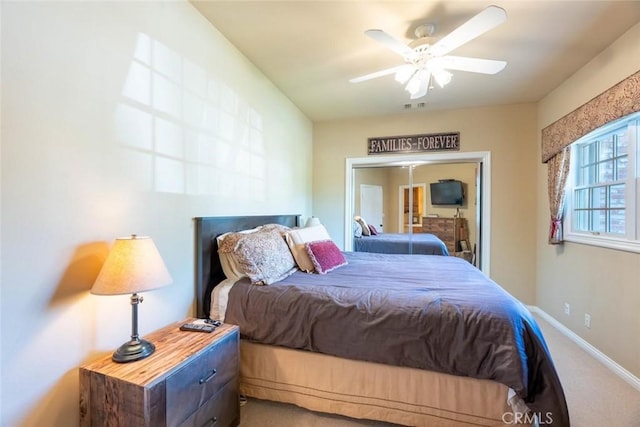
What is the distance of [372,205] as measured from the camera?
4.40 m

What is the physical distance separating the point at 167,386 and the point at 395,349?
113cm

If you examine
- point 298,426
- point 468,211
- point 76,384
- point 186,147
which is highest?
point 186,147

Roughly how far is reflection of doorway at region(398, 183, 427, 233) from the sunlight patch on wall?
2368 mm

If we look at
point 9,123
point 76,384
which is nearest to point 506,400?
point 76,384

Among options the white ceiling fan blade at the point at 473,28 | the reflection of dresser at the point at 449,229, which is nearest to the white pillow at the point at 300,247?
the white ceiling fan blade at the point at 473,28

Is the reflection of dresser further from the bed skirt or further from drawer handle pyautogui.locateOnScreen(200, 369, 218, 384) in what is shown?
drawer handle pyautogui.locateOnScreen(200, 369, 218, 384)

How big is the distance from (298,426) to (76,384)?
1163 millimetres

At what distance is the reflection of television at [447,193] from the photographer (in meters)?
4.04

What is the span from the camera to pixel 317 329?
1.73m

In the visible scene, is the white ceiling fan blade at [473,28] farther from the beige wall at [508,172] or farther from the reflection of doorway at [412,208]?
the reflection of doorway at [412,208]

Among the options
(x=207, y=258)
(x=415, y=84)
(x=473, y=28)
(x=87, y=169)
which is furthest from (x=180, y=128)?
(x=473, y=28)

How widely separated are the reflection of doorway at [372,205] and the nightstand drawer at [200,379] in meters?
3.08

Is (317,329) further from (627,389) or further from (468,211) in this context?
(468,211)

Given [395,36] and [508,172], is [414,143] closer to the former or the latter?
[508,172]
